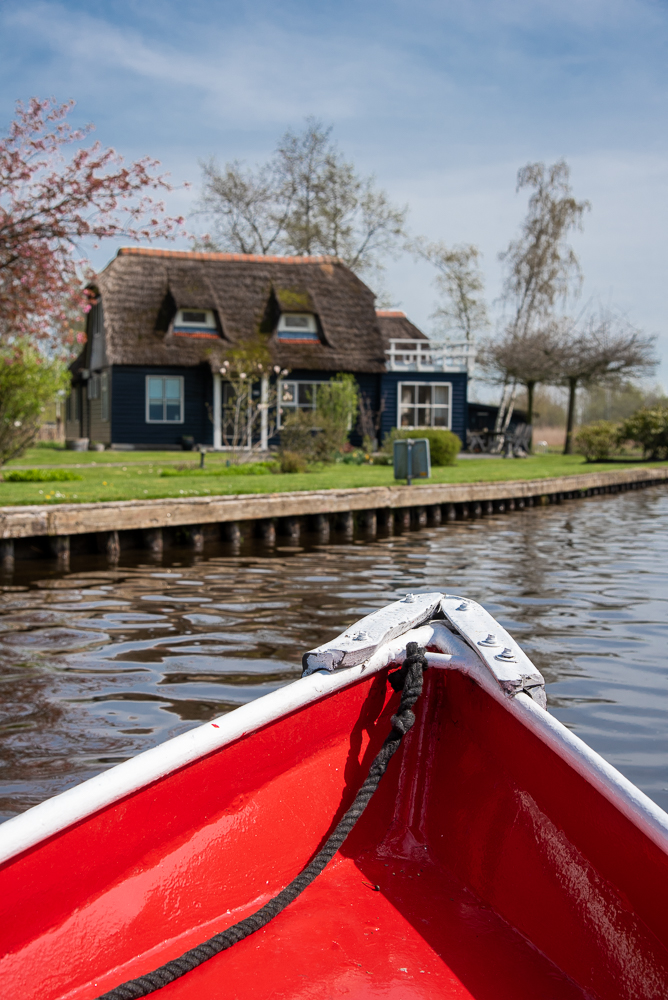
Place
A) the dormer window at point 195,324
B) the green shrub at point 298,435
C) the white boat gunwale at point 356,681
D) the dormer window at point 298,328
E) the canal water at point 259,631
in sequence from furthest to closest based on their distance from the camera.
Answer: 1. the dormer window at point 298,328
2. the dormer window at point 195,324
3. the green shrub at point 298,435
4. the canal water at point 259,631
5. the white boat gunwale at point 356,681

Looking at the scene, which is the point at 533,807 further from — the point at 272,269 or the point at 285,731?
the point at 272,269

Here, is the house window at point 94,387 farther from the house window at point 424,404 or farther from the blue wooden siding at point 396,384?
the house window at point 424,404

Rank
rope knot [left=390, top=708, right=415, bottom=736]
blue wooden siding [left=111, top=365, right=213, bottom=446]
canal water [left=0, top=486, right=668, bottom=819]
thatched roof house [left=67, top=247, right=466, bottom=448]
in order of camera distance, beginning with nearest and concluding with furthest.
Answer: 1. rope knot [left=390, top=708, right=415, bottom=736]
2. canal water [left=0, top=486, right=668, bottom=819]
3. blue wooden siding [left=111, top=365, right=213, bottom=446]
4. thatched roof house [left=67, top=247, right=466, bottom=448]

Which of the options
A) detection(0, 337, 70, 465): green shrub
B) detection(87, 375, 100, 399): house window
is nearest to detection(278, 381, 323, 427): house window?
detection(87, 375, 100, 399): house window

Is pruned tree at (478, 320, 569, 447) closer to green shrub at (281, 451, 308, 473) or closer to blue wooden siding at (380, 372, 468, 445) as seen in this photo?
blue wooden siding at (380, 372, 468, 445)

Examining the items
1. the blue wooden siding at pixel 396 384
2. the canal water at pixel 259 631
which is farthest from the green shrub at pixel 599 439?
the canal water at pixel 259 631

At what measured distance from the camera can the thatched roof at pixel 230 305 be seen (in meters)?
27.9

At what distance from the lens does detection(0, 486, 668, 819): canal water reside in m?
4.40

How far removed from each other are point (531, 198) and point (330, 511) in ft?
99.1

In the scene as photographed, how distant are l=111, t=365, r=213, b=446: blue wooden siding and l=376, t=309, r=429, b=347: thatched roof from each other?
954 centimetres

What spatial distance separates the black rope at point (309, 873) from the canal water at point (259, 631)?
65.1 inches

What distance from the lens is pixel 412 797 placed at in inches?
112

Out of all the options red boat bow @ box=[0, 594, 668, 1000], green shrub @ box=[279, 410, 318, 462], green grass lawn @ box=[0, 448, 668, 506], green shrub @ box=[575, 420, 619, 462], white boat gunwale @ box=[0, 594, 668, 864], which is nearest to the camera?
white boat gunwale @ box=[0, 594, 668, 864]

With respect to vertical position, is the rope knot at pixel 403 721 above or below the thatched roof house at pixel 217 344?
below
